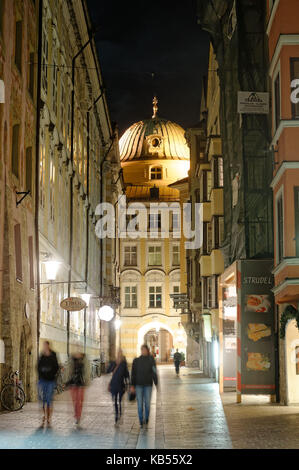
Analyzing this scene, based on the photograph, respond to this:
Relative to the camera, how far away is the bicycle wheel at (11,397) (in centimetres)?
2155

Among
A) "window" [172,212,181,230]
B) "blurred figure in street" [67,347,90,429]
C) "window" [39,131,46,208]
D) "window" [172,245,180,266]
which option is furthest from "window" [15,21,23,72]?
"window" [172,245,180,266]

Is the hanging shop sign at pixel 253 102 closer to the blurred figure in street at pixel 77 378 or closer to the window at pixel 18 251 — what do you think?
the window at pixel 18 251

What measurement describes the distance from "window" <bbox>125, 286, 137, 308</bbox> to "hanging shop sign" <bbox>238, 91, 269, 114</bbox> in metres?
60.2

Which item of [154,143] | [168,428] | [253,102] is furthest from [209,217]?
[154,143]

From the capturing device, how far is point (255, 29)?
27.4 m

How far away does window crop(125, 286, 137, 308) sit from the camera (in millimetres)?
84812

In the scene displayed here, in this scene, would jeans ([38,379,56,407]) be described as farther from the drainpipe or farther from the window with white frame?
the window with white frame

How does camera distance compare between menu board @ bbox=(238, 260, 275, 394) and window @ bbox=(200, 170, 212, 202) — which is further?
window @ bbox=(200, 170, 212, 202)

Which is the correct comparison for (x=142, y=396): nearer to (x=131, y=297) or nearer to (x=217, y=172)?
(x=217, y=172)

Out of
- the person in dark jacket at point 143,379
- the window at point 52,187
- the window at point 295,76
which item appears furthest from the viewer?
the window at point 52,187

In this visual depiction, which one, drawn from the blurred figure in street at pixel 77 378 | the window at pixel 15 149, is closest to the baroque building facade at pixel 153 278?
the window at pixel 15 149

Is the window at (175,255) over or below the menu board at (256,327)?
over

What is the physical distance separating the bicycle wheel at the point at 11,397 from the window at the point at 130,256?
64.1m
